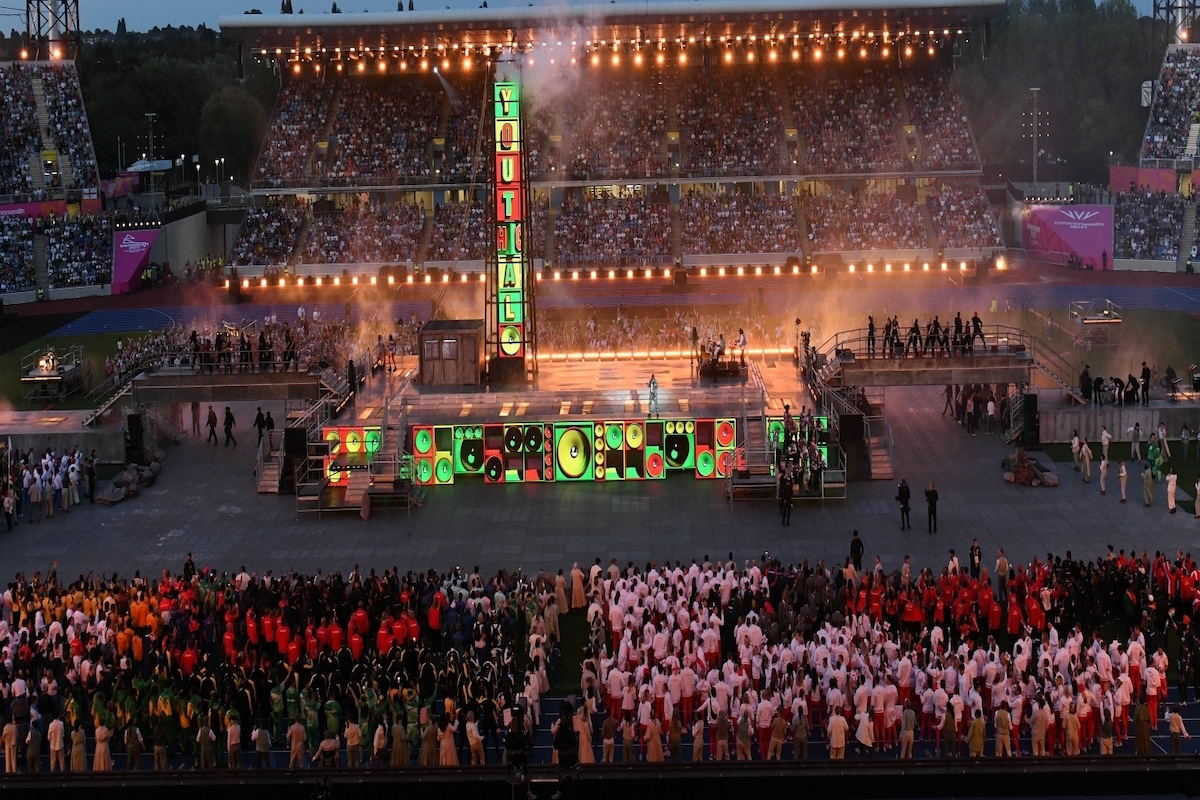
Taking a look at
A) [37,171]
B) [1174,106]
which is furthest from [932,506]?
[37,171]

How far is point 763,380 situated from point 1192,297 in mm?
27306

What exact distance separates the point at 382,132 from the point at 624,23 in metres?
14.1

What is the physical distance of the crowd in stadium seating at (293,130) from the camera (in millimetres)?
75000

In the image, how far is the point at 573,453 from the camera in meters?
39.2

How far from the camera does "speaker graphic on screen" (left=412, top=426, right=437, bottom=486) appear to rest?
3912 centimetres

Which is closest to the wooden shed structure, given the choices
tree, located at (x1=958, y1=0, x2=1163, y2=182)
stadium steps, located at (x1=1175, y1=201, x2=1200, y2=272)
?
stadium steps, located at (x1=1175, y1=201, x2=1200, y2=272)

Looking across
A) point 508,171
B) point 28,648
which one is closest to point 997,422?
point 508,171

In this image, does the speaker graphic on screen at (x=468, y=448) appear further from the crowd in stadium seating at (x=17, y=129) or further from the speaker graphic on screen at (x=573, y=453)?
the crowd in stadium seating at (x=17, y=129)

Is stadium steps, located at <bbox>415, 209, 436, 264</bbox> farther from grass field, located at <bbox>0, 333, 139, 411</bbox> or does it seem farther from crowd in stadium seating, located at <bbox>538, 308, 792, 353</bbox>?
grass field, located at <bbox>0, 333, 139, 411</bbox>

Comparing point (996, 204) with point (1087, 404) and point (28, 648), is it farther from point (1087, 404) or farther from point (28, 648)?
point (28, 648)

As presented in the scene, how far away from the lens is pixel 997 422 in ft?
143

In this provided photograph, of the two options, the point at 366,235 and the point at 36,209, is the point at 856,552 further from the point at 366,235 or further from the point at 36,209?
the point at 36,209

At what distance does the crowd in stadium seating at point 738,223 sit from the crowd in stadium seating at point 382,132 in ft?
42.8

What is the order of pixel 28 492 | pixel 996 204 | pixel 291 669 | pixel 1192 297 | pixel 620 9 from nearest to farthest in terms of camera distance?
1. pixel 291 669
2. pixel 28 492
3. pixel 1192 297
4. pixel 620 9
5. pixel 996 204
